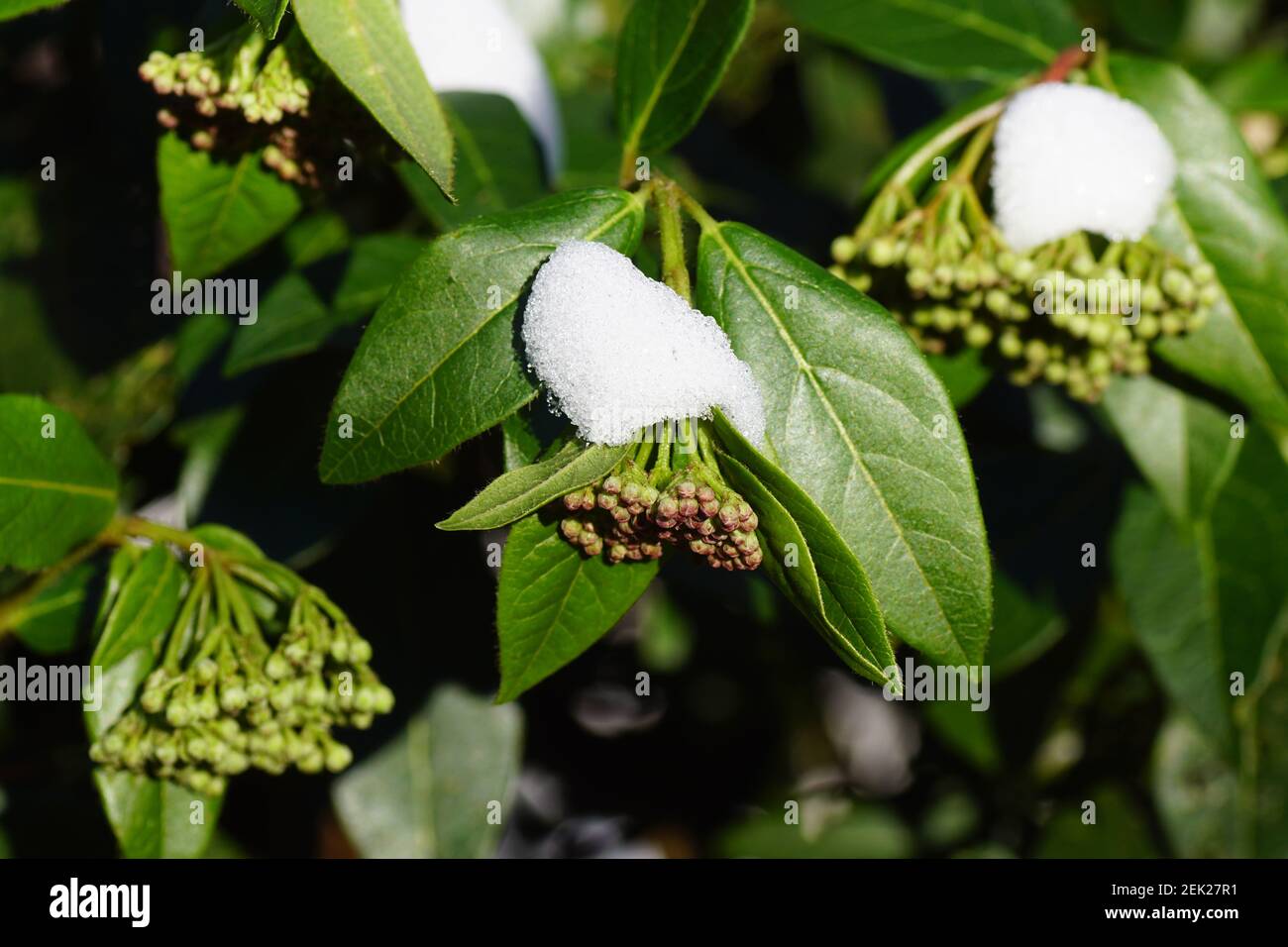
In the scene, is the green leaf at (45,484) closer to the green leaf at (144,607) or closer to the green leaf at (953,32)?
the green leaf at (144,607)

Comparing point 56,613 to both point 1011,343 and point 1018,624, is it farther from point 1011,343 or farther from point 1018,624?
point 1018,624

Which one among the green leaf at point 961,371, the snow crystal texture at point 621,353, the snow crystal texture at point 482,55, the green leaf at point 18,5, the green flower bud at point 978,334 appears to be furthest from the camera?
the snow crystal texture at point 482,55

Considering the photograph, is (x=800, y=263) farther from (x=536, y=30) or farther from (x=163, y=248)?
(x=536, y=30)

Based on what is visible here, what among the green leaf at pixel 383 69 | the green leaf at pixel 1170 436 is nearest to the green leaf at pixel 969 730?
the green leaf at pixel 1170 436

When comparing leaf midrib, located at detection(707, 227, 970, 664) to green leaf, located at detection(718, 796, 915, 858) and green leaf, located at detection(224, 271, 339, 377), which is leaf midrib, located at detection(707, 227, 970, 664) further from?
green leaf, located at detection(718, 796, 915, 858)
